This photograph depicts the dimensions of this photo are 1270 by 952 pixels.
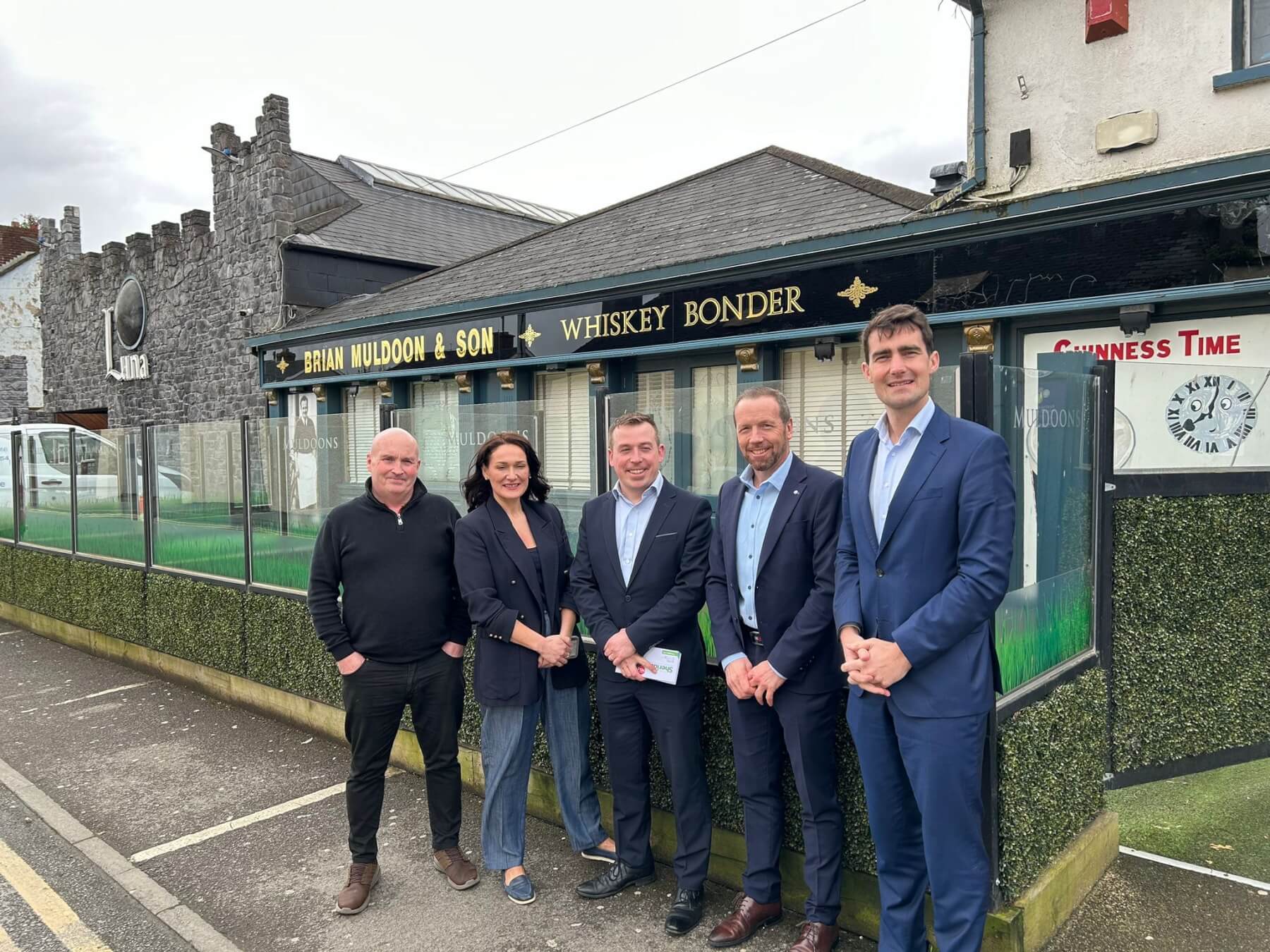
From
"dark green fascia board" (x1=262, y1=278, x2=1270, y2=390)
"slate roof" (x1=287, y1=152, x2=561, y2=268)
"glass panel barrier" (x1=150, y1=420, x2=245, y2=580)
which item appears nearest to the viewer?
"dark green fascia board" (x1=262, y1=278, x2=1270, y2=390)

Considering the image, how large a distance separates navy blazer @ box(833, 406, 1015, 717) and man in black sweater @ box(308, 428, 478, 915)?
6.40 feet

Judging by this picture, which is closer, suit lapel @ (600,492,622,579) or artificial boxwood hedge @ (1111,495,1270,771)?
suit lapel @ (600,492,622,579)

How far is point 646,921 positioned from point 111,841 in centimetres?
287

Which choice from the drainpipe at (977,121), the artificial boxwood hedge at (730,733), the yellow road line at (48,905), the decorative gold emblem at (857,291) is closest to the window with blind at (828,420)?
the artificial boxwood hedge at (730,733)

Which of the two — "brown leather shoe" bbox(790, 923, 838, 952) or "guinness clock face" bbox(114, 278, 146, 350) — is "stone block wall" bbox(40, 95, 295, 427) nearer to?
"guinness clock face" bbox(114, 278, 146, 350)

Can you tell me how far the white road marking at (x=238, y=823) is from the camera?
4367 mm

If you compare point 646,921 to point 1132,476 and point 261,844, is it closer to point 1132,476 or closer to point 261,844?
point 261,844

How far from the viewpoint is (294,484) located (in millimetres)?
6973

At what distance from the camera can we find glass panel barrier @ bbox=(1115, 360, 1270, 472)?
217 inches

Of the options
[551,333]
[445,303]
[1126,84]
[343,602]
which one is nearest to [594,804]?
[343,602]

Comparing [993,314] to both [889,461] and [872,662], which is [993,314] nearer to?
[889,461]

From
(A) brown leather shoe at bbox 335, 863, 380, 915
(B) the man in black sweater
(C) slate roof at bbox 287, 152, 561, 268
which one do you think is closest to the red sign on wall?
(B) the man in black sweater

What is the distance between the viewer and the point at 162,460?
832cm

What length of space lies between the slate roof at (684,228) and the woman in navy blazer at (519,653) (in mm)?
6338
